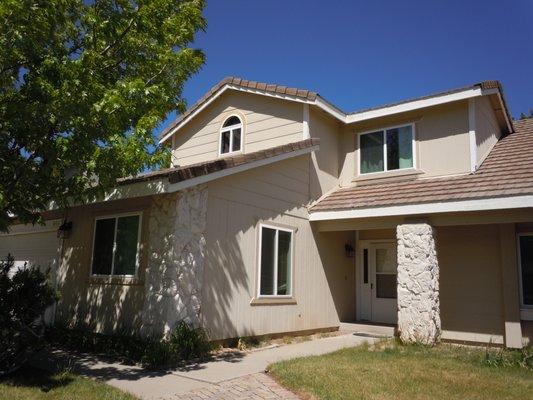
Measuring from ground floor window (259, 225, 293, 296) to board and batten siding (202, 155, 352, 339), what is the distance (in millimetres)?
182

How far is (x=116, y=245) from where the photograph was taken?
33.9ft

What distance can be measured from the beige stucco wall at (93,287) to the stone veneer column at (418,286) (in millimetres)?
5785

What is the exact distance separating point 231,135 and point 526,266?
875cm

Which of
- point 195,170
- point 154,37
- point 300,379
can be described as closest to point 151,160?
point 195,170

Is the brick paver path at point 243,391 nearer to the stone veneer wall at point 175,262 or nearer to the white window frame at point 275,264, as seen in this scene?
the stone veneer wall at point 175,262

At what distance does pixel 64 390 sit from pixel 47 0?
5.51m

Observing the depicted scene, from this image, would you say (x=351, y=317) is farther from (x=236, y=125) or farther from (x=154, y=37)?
(x=154, y=37)

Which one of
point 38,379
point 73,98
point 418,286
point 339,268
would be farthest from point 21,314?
point 339,268

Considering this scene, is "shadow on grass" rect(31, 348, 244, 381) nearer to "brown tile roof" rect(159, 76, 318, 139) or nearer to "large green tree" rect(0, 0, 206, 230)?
"large green tree" rect(0, 0, 206, 230)

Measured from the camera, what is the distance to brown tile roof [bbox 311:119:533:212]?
32.8ft

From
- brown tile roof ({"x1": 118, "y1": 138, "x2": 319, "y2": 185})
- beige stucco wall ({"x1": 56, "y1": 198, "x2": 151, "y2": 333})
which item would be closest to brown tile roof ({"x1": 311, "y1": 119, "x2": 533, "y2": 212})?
brown tile roof ({"x1": 118, "y1": 138, "x2": 319, "y2": 185})

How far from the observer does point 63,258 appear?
11.9 m

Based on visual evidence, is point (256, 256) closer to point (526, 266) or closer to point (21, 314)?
point (21, 314)

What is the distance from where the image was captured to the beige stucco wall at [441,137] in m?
11.9
